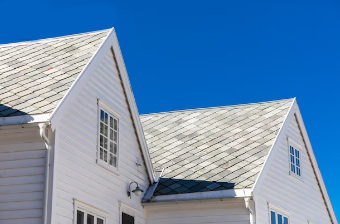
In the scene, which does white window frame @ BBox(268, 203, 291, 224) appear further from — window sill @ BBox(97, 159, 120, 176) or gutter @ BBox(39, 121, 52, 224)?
gutter @ BBox(39, 121, 52, 224)

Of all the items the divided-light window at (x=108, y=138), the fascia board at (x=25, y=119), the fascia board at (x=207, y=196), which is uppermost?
the divided-light window at (x=108, y=138)

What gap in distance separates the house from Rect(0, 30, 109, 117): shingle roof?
3cm

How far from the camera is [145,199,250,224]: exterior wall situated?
61.8 feet

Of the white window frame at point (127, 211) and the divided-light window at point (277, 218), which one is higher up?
the white window frame at point (127, 211)

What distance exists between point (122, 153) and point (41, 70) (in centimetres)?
347

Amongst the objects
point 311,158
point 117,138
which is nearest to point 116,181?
point 117,138

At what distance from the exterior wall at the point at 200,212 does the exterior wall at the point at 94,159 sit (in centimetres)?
53

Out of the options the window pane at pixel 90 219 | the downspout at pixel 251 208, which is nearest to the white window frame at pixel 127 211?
the window pane at pixel 90 219

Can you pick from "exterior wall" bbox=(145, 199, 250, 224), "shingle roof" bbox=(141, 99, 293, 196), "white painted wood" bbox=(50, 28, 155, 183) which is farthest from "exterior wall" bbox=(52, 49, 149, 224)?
"shingle roof" bbox=(141, 99, 293, 196)

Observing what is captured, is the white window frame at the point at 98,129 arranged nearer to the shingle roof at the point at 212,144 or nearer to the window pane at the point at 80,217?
the window pane at the point at 80,217

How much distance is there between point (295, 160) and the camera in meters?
22.9

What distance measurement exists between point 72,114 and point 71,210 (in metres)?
2.39

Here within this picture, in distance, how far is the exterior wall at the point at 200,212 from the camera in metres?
18.8

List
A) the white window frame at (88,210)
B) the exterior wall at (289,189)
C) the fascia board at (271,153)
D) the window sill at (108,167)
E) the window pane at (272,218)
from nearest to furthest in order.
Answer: the white window frame at (88,210) < the window sill at (108,167) < the fascia board at (271,153) < the exterior wall at (289,189) < the window pane at (272,218)
